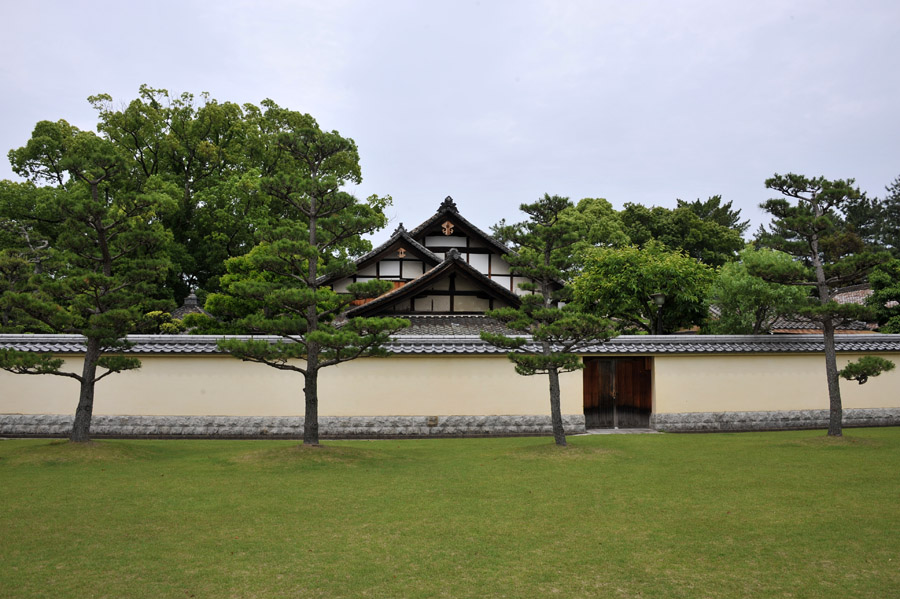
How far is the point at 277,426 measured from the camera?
49.9ft

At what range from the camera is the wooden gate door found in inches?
643

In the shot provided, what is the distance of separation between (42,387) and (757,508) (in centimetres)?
1546

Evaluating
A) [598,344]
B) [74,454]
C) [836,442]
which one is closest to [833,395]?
[836,442]

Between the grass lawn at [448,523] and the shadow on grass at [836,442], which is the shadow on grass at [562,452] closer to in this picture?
the grass lawn at [448,523]

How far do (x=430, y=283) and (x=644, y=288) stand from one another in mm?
8463

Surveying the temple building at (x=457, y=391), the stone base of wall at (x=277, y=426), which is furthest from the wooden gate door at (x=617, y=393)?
the stone base of wall at (x=277, y=426)

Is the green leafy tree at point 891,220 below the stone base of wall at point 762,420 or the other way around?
the other way around

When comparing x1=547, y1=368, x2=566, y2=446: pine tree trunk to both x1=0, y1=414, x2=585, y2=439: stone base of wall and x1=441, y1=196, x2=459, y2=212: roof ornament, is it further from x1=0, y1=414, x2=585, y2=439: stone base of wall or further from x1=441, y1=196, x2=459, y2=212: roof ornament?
x1=441, y1=196, x2=459, y2=212: roof ornament

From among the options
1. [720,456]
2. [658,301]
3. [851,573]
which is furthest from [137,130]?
[851,573]

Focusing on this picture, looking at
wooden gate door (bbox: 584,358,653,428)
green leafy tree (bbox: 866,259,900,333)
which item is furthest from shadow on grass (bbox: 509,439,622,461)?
green leafy tree (bbox: 866,259,900,333)

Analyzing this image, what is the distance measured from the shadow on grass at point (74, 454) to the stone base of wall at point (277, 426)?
3.24 metres

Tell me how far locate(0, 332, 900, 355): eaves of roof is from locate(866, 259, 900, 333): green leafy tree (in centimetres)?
663

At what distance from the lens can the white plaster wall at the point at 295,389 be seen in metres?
15.2

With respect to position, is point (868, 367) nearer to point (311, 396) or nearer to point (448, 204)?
point (311, 396)
